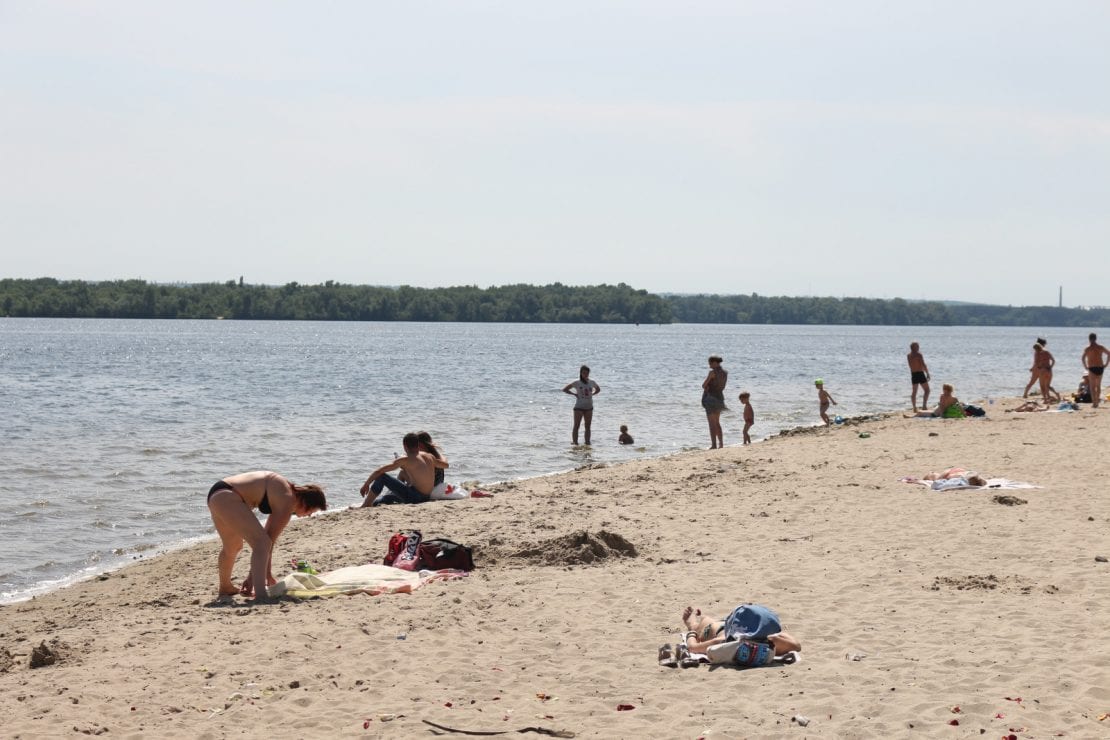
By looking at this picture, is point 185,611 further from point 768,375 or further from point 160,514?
A: point 768,375

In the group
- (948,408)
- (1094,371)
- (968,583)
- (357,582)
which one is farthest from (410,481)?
(1094,371)

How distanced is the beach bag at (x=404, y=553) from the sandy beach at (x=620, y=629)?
2.02ft

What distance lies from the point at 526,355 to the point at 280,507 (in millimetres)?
70758

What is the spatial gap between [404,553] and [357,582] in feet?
2.67

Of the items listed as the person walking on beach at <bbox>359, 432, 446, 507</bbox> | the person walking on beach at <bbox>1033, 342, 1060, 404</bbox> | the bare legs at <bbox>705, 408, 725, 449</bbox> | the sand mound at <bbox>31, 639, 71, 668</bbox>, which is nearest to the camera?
the sand mound at <bbox>31, 639, 71, 668</bbox>

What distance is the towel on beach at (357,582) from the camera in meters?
8.78

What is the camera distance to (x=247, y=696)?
21.0 feet

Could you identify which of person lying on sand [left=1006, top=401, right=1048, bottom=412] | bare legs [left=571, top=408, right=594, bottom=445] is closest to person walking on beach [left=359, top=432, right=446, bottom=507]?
bare legs [left=571, top=408, right=594, bottom=445]

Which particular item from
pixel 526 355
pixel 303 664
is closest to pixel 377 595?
pixel 303 664

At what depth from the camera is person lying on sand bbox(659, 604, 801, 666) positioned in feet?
22.5

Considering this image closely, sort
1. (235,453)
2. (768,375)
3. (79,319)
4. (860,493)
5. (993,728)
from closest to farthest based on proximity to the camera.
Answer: (993,728)
(860,493)
(235,453)
(768,375)
(79,319)

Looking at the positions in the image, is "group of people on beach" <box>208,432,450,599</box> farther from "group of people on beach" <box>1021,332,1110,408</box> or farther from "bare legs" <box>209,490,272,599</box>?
"group of people on beach" <box>1021,332,1110,408</box>

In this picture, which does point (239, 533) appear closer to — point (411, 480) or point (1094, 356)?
point (411, 480)

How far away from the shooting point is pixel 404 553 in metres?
9.72
